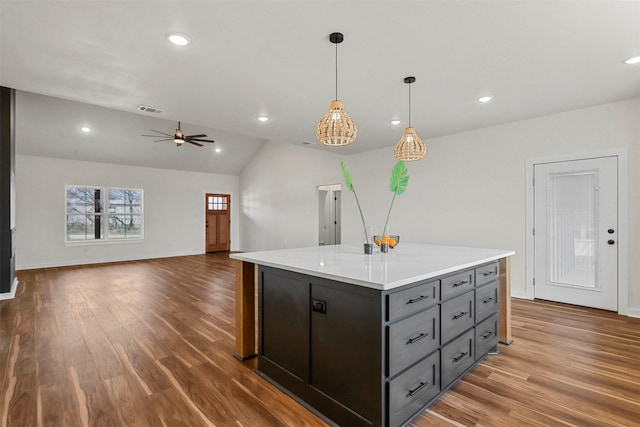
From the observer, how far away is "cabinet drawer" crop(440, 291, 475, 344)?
6.71ft

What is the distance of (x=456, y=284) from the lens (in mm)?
2162

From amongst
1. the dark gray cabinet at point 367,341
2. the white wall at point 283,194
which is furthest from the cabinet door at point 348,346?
the white wall at point 283,194

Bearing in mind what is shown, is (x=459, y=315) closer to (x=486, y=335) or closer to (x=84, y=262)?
(x=486, y=335)

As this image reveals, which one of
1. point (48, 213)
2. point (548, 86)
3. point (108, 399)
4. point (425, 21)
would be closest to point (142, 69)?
point (425, 21)

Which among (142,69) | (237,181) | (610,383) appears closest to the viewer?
(610,383)

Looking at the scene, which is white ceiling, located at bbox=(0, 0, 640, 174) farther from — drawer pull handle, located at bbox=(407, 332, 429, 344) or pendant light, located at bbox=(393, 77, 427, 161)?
drawer pull handle, located at bbox=(407, 332, 429, 344)

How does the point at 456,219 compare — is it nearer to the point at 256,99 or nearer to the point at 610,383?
the point at 610,383

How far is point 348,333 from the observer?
174 centimetres

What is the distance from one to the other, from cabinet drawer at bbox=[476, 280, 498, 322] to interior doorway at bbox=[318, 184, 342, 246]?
5.55 m

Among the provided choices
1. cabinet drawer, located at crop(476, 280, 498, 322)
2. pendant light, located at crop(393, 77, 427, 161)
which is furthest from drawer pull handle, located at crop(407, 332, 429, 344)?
pendant light, located at crop(393, 77, 427, 161)

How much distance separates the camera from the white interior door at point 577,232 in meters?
3.84

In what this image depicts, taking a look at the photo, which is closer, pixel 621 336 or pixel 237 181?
pixel 621 336

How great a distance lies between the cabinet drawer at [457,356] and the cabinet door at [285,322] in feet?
3.03

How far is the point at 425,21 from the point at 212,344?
10.6ft
